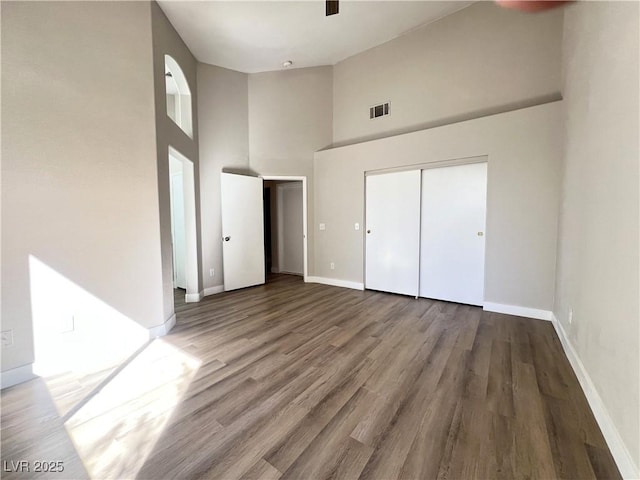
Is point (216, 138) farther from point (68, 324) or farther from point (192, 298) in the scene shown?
point (68, 324)

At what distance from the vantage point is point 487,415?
63.6 inches

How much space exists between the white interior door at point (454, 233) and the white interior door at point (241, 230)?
282 centimetres

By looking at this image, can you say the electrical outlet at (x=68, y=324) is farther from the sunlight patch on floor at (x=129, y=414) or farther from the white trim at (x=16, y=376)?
the sunlight patch on floor at (x=129, y=414)

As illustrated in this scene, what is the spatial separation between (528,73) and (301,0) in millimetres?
2881

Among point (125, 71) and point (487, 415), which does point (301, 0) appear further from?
point (487, 415)

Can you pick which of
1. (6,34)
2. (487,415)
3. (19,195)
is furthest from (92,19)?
(487,415)

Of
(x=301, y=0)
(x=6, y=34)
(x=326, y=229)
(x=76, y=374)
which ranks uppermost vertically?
(x=301, y=0)

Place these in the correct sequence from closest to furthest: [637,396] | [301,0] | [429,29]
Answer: [637,396], [301,0], [429,29]

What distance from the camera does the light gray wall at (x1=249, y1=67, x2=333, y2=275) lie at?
4.76 metres

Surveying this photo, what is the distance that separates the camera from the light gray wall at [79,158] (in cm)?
196

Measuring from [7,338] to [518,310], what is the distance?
4.94 m

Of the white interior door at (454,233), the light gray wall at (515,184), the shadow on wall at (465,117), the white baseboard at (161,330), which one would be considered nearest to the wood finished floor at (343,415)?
the white baseboard at (161,330)

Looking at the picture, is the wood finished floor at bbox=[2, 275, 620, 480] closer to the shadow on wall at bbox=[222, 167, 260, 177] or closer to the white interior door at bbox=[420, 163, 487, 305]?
the white interior door at bbox=[420, 163, 487, 305]

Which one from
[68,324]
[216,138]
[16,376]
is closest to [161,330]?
[68,324]
